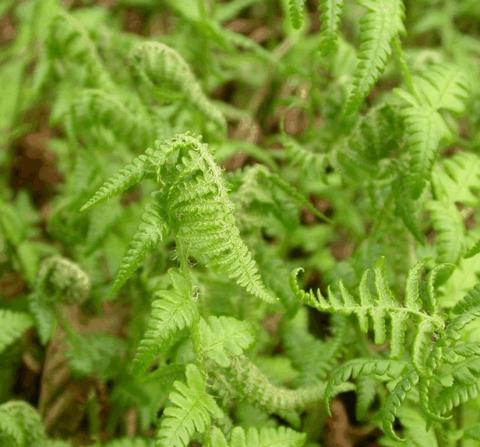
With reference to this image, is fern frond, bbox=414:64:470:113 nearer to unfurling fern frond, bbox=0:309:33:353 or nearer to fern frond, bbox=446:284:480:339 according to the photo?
fern frond, bbox=446:284:480:339

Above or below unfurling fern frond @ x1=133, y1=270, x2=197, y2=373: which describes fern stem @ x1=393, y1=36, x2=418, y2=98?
above

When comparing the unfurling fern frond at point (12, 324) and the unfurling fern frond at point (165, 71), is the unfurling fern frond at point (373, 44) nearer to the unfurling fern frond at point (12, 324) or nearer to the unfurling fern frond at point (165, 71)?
the unfurling fern frond at point (165, 71)

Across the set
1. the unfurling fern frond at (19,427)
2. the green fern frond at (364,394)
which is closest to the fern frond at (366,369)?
the green fern frond at (364,394)

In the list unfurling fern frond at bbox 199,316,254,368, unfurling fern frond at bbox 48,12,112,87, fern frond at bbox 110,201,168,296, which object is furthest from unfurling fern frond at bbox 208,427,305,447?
unfurling fern frond at bbox 48,12,112,87

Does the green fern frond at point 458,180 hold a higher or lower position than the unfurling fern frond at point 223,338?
higher

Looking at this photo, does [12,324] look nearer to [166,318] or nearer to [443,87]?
[166,318]
